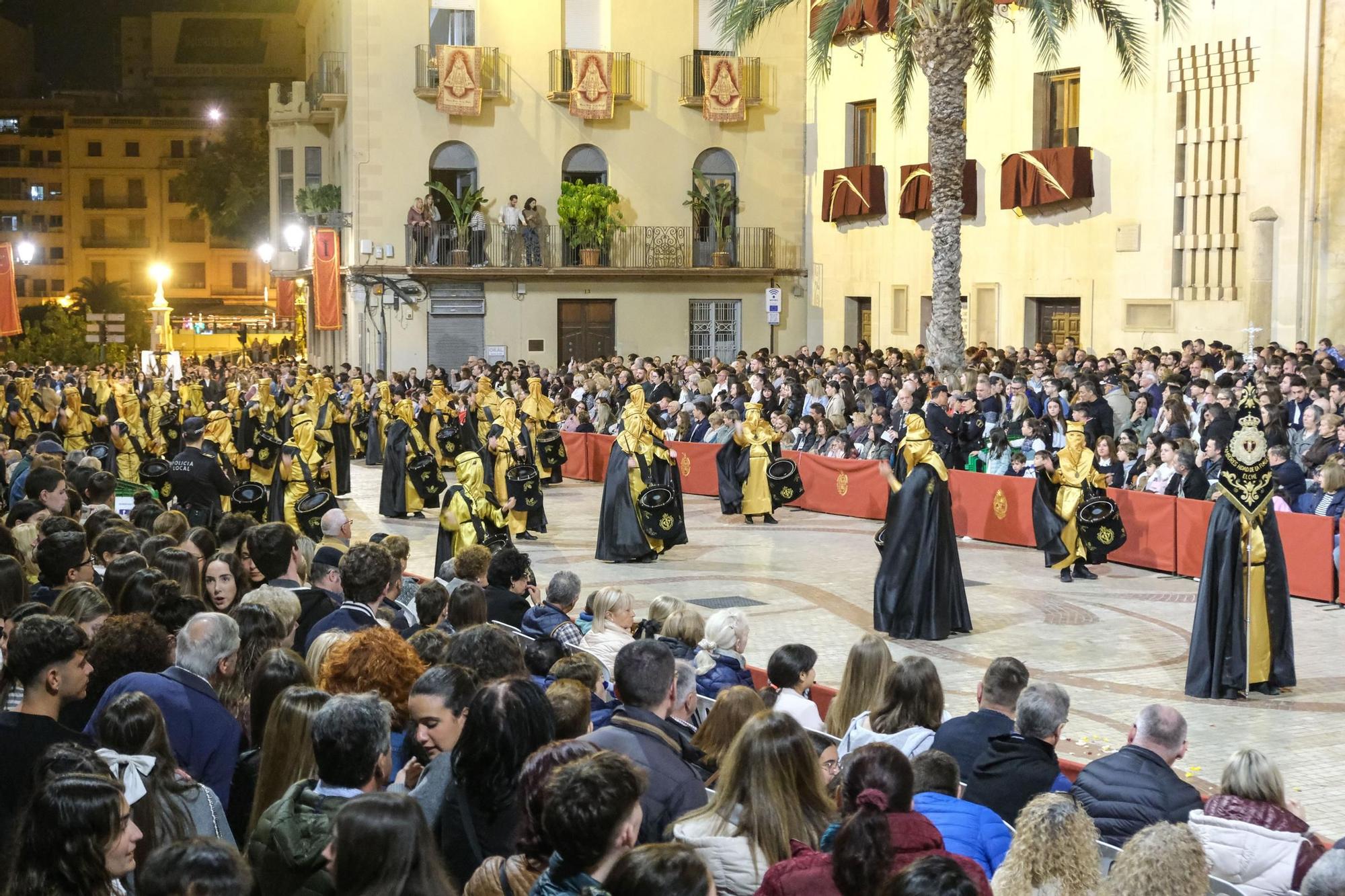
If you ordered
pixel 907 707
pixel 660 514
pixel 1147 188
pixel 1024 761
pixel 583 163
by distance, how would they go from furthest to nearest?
pixel 583 163
pixel 1147 188
pixel 660 514
pixel 907 707
pixel 1024 761

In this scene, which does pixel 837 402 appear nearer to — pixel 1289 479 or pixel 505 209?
pixel 1289 479

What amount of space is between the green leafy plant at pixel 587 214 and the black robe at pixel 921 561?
2442cm

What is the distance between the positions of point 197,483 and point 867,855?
1185 centimetres

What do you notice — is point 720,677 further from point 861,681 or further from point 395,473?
point 395,473

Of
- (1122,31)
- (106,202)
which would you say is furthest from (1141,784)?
(106,202)

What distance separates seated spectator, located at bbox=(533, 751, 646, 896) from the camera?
14.2ft

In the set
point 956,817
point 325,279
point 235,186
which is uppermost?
point 235,186

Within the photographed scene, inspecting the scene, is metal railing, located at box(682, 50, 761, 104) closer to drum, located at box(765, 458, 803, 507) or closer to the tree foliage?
the tree foliage

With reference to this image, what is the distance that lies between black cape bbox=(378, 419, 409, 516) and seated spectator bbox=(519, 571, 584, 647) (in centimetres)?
1314

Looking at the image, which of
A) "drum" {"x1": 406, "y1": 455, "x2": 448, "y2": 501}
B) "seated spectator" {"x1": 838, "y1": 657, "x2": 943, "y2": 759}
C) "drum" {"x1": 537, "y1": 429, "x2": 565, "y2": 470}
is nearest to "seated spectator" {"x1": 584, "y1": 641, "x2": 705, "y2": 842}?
"seated spectator" {"x1": 838, "y1": 657, "x2": 943, "y2": 759}

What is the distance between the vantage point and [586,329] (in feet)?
129

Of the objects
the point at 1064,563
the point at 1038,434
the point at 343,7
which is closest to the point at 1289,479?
the point at 1064,563

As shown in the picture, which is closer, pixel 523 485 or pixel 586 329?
pixel 523 485

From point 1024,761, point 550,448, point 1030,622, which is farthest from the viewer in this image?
point 550,448
